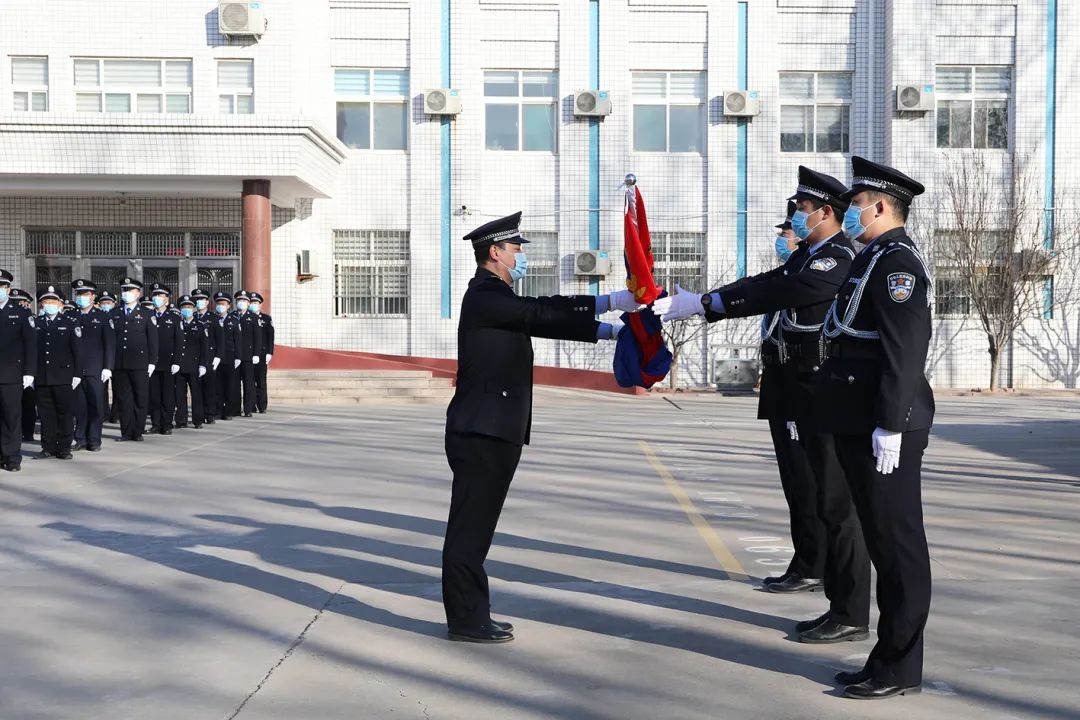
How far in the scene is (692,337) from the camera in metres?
28.9

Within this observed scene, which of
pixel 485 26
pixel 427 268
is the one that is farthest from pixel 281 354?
pixel 485 26

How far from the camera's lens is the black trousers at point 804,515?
703 centimetres

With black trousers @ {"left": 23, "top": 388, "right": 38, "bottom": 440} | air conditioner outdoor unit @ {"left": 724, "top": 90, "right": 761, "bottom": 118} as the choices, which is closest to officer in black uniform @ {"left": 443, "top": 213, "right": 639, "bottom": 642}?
black trousers @ {"left": 23, "top": 388, "right": 38, "bottom": 440}

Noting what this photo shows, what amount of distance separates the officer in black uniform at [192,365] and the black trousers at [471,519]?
1261 cm

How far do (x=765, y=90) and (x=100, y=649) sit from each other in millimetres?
25901

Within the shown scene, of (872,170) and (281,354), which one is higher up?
(872,170)

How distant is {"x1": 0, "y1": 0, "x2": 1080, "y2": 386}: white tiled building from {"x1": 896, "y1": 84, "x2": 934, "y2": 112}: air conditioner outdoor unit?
38 centimetres

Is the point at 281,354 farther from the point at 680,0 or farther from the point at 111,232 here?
the point at 680,0

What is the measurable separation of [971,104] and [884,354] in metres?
26.5

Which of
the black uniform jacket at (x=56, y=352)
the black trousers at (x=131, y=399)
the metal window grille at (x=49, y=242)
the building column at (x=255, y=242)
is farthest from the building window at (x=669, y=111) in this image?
the black uniform jacket at (x=56, y=352)

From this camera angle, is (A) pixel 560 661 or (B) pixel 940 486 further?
(B) pixel 940 486

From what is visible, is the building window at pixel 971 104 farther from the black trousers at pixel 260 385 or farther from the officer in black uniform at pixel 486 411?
the officer in black uniform at pixel 486 411

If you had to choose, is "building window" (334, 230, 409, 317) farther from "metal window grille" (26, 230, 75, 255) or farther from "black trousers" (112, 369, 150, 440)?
"black trousers" (112, 369, 150, 440)

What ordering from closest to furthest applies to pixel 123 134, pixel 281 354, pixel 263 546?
pixel 263 546
pixel 123 134
pixel 281 354
